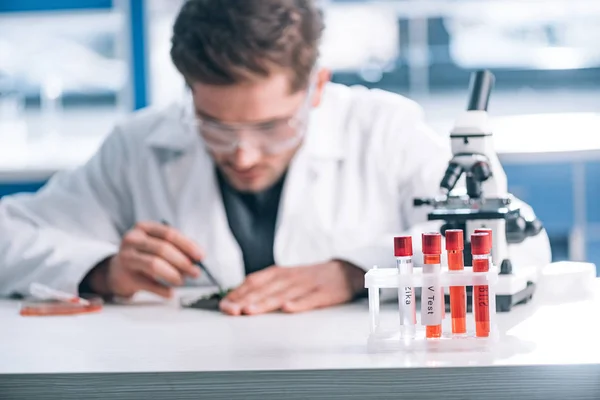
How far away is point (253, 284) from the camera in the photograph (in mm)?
1831

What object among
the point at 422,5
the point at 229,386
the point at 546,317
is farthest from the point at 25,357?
the point at 422,5

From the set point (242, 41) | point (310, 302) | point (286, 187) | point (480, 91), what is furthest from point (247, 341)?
point (286, 187)

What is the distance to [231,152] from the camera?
197 cm

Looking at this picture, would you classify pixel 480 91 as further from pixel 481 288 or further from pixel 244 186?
pixel 244 186

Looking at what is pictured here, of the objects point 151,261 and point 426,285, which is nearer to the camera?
point 426,285

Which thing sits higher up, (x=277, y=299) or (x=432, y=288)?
(x=432, y=288)

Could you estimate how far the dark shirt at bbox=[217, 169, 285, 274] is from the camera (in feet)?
7.68

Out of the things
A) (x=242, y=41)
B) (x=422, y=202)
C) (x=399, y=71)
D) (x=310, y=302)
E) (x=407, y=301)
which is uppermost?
(x=242, y=41)

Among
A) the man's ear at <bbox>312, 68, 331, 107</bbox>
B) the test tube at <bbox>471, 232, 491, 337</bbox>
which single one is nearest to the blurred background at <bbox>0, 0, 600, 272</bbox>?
the man's ear at <bbox>312, 68, 331, 107</bbox>

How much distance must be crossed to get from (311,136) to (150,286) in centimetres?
69

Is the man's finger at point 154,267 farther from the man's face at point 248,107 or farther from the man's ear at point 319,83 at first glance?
the man's ear at point 319,83

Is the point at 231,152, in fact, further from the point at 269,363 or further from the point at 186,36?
→ the point at 269,363

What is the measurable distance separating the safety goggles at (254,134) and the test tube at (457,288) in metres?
0.67

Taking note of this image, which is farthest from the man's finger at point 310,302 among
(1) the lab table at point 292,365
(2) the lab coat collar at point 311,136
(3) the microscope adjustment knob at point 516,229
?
(2) the lab coat collar at point 311,136
